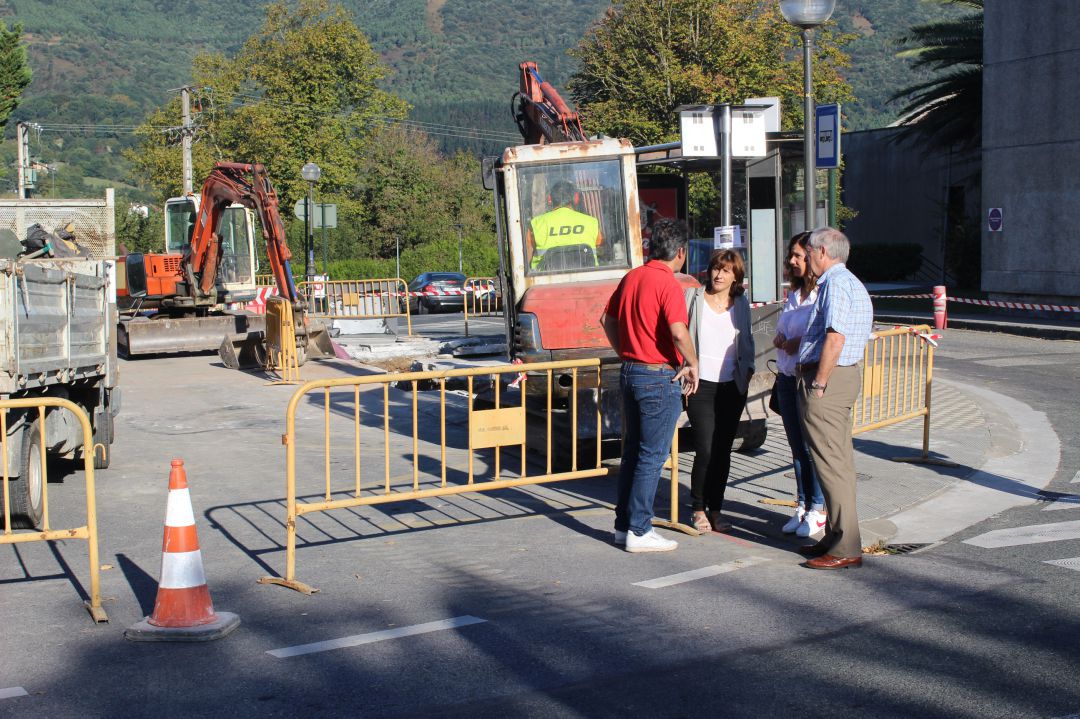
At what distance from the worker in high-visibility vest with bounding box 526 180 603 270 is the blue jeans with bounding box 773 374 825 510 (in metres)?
4.39

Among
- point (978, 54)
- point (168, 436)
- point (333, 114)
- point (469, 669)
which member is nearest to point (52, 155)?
point (333, 114)

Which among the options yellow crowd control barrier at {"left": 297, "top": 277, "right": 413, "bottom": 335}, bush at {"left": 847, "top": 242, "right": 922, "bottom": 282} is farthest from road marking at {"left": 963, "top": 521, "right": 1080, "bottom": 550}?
bush at {"left": 847, "top": 242, "right": 922, "bottom": 282}

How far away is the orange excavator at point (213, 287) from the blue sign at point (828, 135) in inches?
383

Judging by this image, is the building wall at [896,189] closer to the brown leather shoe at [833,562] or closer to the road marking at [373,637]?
the brown leather shoe at [833,562]

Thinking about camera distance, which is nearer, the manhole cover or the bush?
the manhole cover

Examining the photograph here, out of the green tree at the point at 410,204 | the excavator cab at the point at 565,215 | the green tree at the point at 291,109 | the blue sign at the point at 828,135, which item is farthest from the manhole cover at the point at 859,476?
the green tree at the point at 291,109

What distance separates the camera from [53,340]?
8.96m

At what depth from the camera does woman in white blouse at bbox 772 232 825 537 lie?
24.7 feet

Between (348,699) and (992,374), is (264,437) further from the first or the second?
(992,374)

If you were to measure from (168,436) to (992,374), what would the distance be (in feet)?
37.9

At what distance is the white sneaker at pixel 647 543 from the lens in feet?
24.0

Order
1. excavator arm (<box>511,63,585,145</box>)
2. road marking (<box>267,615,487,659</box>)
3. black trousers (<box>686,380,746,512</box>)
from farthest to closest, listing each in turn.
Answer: excavator arm (<box>511,63,585,145</box>)
black trousers (<box>686,380,746,512</box>)
road marking (<box>267,615,487,659</box>)

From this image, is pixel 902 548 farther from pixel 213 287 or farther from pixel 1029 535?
pixel 213 287

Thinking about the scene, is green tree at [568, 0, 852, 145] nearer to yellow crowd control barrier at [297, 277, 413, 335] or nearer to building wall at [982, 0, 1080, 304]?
yellow crowd control barrier at [297, 277, 413, 335]
